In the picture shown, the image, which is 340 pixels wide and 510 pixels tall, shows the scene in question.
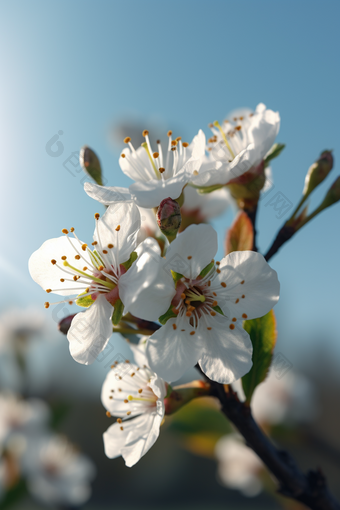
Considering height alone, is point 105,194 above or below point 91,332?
above

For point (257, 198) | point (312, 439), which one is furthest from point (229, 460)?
point (257, 198)

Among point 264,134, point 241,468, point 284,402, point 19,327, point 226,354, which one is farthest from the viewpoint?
point 19,327

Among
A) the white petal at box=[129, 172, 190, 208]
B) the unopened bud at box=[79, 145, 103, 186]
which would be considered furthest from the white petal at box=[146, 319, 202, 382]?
the unopened bud at box=[79, 145, 103, 186]

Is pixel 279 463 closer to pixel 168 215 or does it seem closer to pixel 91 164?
pixel 168 215

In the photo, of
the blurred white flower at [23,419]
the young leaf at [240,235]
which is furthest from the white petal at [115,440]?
the blurred white flower at [23,419]

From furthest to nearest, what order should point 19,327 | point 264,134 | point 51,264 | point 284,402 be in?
point 19,327, point 284,402, point 264,134, point 51,264

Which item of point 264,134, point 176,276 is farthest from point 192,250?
point 264,134
